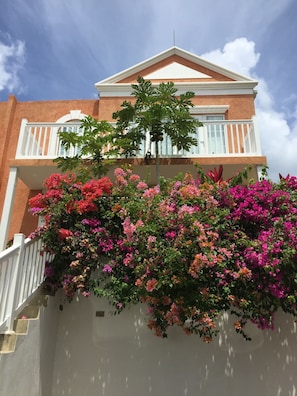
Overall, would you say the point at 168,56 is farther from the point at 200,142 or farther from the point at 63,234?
the point at 63,234

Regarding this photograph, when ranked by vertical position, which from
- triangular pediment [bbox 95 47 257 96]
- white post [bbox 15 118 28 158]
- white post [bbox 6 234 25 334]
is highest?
triangular pediment [bbox 95 47 257 96]

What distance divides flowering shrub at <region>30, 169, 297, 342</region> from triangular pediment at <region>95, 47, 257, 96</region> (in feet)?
20.5

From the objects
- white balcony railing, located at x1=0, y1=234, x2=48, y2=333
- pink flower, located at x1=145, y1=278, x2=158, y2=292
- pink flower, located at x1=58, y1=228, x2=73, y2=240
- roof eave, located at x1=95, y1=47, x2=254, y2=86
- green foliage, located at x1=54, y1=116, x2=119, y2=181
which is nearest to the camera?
white balcony railing, located at x1=0, y1=234, x2=48, y2=333

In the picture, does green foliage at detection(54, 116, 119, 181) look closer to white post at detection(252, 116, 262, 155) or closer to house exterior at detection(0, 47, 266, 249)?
house exterior at detection(0, 47, 266, 249)

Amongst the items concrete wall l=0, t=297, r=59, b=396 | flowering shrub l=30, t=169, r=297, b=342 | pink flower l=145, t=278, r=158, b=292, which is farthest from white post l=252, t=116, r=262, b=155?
concrete wall l=0, t=297, r=59, b=396

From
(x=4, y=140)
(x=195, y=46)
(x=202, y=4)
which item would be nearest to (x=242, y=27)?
(x=202, y=4)

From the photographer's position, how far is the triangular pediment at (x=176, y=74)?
409 inches

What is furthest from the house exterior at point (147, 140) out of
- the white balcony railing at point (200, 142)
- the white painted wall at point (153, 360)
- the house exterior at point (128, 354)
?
the white painted wall at point (153, 360)

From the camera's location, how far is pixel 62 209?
483 centimetres

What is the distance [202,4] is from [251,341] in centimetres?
703

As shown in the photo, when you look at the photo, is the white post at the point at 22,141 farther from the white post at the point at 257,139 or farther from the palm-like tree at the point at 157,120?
the white post at the point at 257,139

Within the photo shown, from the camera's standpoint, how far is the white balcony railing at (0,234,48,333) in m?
3.70

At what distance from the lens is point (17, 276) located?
393cm

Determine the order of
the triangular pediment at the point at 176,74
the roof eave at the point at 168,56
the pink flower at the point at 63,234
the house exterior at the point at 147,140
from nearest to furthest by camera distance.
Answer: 1. the pink flower at the point at 63,234
2. the house exterior at the point at 147,140
3. the triangular pediment at the point at 176,74
4. the roof eave at the point at 168,56
